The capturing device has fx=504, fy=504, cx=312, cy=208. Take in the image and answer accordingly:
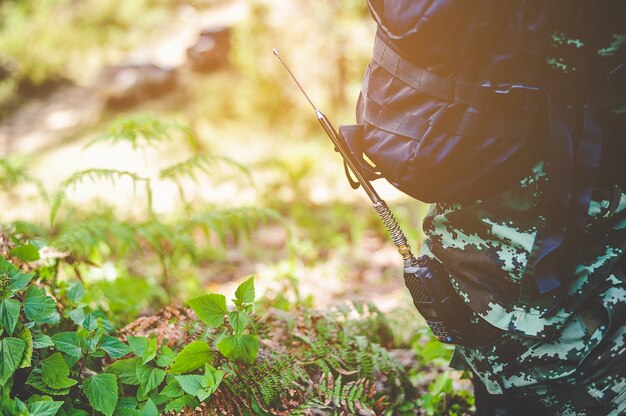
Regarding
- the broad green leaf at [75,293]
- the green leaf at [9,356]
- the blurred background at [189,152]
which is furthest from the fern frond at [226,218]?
the green leaf at [9,356]

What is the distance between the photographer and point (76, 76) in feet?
39.3

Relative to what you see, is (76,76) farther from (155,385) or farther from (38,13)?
(155,385)

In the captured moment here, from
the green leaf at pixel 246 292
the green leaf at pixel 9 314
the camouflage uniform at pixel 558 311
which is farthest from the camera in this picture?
the green leaf at pixel 246 292

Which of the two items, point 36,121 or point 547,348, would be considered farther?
point 36,121

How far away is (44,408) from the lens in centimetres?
168

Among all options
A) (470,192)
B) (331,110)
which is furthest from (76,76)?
(470,192)

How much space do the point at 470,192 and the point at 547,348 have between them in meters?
A: 0.57

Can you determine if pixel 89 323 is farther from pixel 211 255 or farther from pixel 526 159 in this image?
pixel 211 255

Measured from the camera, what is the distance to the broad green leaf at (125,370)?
1.97 metres

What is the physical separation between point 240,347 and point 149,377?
37cm

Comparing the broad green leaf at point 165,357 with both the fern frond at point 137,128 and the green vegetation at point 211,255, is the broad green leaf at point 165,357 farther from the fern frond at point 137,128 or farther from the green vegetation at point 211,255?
the fern frond at point 137,128

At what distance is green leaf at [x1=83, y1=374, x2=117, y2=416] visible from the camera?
1.77 m

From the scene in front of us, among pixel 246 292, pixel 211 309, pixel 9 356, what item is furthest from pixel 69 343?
pixel 246 292

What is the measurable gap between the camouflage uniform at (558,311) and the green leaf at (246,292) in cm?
80
